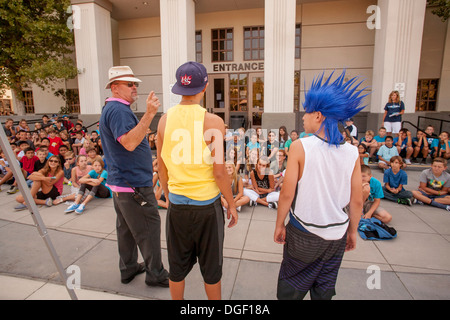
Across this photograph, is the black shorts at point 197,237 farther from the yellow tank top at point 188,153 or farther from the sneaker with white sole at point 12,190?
the sneaker with white sole at point 12,190

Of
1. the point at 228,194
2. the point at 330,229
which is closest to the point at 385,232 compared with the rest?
the point at 330,229

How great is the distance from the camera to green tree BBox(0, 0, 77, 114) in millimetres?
10078

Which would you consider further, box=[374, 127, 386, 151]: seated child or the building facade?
the building facade

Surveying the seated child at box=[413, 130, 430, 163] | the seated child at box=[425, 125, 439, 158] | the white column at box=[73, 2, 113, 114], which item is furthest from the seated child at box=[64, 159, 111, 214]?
the seated child at box=[425, 125, 439, 158]

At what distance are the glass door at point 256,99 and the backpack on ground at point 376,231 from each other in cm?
863

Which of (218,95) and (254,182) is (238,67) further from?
(254,182)

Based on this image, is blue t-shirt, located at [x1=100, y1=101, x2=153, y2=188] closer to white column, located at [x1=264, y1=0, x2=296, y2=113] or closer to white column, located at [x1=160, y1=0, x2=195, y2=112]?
white column, located at [x1=160, y1=0, x2=195, y2=112]

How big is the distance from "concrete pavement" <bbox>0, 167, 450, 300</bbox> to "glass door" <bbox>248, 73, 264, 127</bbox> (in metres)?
8.00

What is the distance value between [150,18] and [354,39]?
917cm

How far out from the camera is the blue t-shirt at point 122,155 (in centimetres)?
234

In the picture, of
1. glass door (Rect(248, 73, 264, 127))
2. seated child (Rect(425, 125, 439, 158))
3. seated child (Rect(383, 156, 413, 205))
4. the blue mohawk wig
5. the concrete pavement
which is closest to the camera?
the blue mohawk wig

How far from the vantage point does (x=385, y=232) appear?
3762mm

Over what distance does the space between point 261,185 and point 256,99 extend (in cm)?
744
